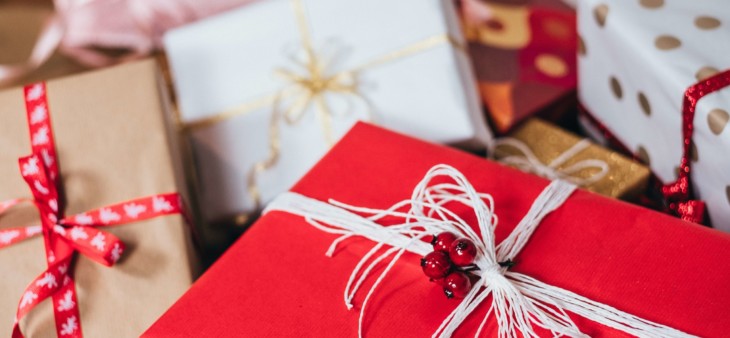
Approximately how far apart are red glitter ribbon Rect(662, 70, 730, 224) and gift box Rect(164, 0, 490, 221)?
28 centimetres

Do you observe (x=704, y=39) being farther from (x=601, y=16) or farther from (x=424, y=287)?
(x=424, y=287)

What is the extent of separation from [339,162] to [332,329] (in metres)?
0.23

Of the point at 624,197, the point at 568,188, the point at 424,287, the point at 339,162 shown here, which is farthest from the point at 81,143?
the point at 624,197

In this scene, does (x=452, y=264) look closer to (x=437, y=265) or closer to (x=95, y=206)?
(x=437, y=265)

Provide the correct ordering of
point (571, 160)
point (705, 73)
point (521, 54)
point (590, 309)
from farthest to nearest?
point (521, 54)
point (571, 160)
point (705, 73)
point (590, 309)

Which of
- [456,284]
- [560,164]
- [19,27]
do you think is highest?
[19,27]

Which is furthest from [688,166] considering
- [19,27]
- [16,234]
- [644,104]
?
[19,27]

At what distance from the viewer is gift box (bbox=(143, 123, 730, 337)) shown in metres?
0.63

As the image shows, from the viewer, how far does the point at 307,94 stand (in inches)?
40.9

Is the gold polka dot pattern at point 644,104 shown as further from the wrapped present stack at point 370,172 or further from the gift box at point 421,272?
the gift box at point 421,272

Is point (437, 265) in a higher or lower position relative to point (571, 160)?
higher

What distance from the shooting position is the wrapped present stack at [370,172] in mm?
654

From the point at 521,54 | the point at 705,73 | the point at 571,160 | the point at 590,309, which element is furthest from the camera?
the point at 521,54

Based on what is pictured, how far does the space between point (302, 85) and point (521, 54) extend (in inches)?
14.2
